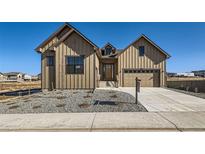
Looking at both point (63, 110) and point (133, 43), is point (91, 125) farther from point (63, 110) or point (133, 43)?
point (133, 43)

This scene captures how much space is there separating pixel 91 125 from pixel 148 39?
1832 centimetres

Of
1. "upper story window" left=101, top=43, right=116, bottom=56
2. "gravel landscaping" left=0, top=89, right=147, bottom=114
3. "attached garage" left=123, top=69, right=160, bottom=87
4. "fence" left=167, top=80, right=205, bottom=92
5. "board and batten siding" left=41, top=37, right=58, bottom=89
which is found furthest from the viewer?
"upper story window" left=101, top=43, right=116, bottom=56

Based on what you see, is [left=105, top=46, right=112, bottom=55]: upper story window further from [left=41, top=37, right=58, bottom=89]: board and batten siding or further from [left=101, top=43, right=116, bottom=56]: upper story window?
[left=41, top=37, right=58, bottom=89]: board and batten siding

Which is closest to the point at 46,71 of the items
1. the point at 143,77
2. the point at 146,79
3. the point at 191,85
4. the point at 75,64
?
the point at 75,64

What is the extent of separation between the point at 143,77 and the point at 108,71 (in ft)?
16.5

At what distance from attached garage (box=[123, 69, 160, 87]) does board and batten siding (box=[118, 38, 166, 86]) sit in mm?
517

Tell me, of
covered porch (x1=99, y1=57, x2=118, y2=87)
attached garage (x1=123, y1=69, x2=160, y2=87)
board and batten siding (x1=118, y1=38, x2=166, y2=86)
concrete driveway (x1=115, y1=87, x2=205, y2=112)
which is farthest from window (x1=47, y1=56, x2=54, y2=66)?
attached garage (x1=123, y1=69, x2=160, y2=87)

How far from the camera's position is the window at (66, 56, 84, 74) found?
51.8 feet

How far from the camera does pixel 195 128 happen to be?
17.1 feet

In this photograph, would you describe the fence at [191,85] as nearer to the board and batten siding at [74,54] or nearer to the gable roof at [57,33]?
the board and batten siding at [74,54]

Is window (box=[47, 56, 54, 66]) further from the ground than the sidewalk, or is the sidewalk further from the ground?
window (box=[47, 56, 54, 66])
